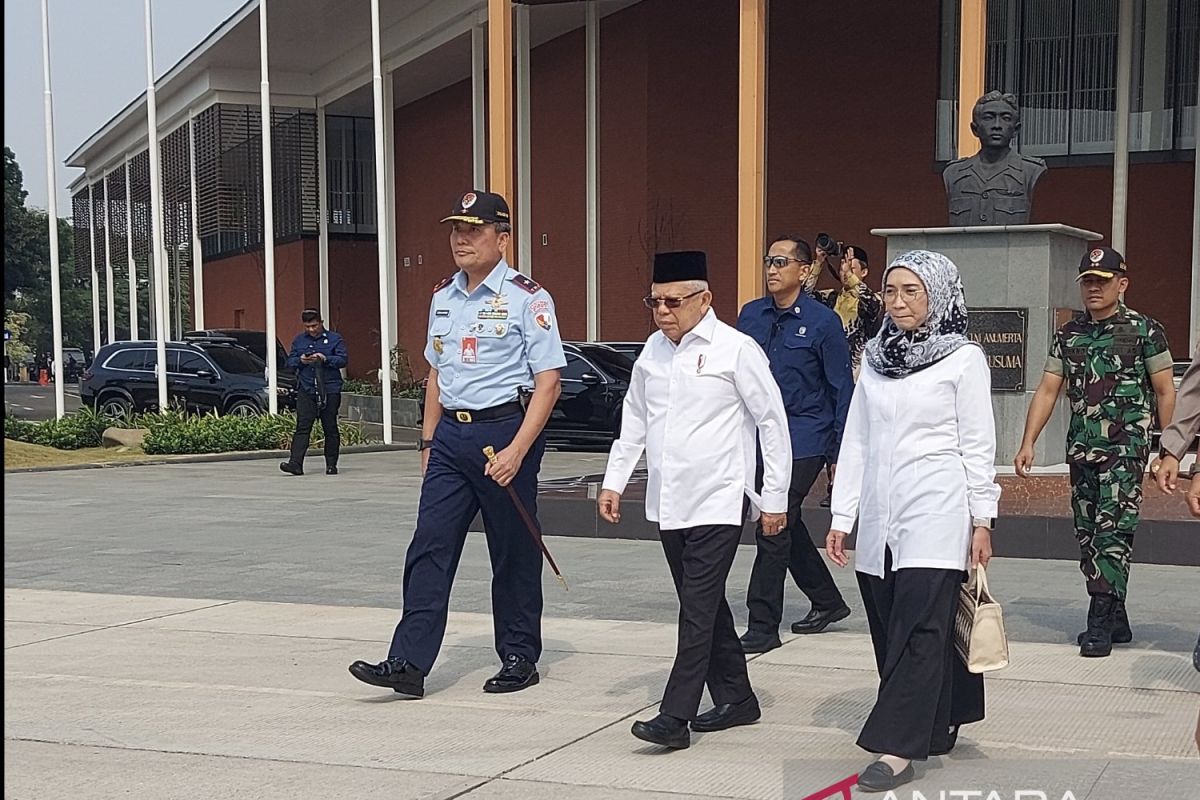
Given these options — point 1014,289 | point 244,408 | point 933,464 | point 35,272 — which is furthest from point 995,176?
point 35,272

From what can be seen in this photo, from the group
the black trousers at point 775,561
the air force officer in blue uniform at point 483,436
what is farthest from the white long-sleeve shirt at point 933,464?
the black trousers at point 775,561

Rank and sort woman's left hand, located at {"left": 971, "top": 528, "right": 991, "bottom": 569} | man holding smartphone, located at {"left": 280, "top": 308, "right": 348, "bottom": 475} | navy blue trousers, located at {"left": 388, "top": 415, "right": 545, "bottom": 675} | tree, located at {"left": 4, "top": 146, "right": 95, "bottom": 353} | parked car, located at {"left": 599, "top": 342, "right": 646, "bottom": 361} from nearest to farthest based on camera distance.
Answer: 1. woman's left hand, located at {"left": 971, "top": 528, "right": 991, "bottom": 569}
2. navy blue trousers, located at {"left": 388, "top": 415, "right": 545, "bottom": 675}
3. man holding smartphone, located at {"left": 280, "top": 308, "right": 348, "bottom": 475}
4. parked car, located at {"left": 599, "top": 342, "right": 646, "bottom": 361}
5. tree, located at {"left": 4, "top": 146, "right": 95, "bottom": 353}

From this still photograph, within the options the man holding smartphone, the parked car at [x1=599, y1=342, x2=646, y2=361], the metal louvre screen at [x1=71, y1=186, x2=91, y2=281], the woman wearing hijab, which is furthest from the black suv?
the metal louvre screen at [x1=71, y1=186, x2=91, y2=281]

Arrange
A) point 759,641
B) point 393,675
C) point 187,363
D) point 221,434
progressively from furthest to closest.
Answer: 1. point 187,363
2. point 221,434
3. point 759,641
4. point 393,675

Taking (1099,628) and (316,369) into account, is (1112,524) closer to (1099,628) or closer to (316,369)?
(1099,628)

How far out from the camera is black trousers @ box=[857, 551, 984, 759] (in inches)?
188

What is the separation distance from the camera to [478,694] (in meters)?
6.36

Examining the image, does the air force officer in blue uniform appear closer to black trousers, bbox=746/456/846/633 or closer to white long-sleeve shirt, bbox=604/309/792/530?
white long-sleeve shirt, bbox=604/309/792/530

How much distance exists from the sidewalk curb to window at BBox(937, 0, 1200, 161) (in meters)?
10.5

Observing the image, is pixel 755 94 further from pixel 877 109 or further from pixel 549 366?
pixel 549 366

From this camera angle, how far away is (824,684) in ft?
21.1

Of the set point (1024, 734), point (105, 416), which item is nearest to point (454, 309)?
point (1024, 734)

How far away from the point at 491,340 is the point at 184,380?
2107 centimetres

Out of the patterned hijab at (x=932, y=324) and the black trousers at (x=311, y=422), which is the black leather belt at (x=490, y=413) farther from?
the black trousers at (x=311, y=422)
